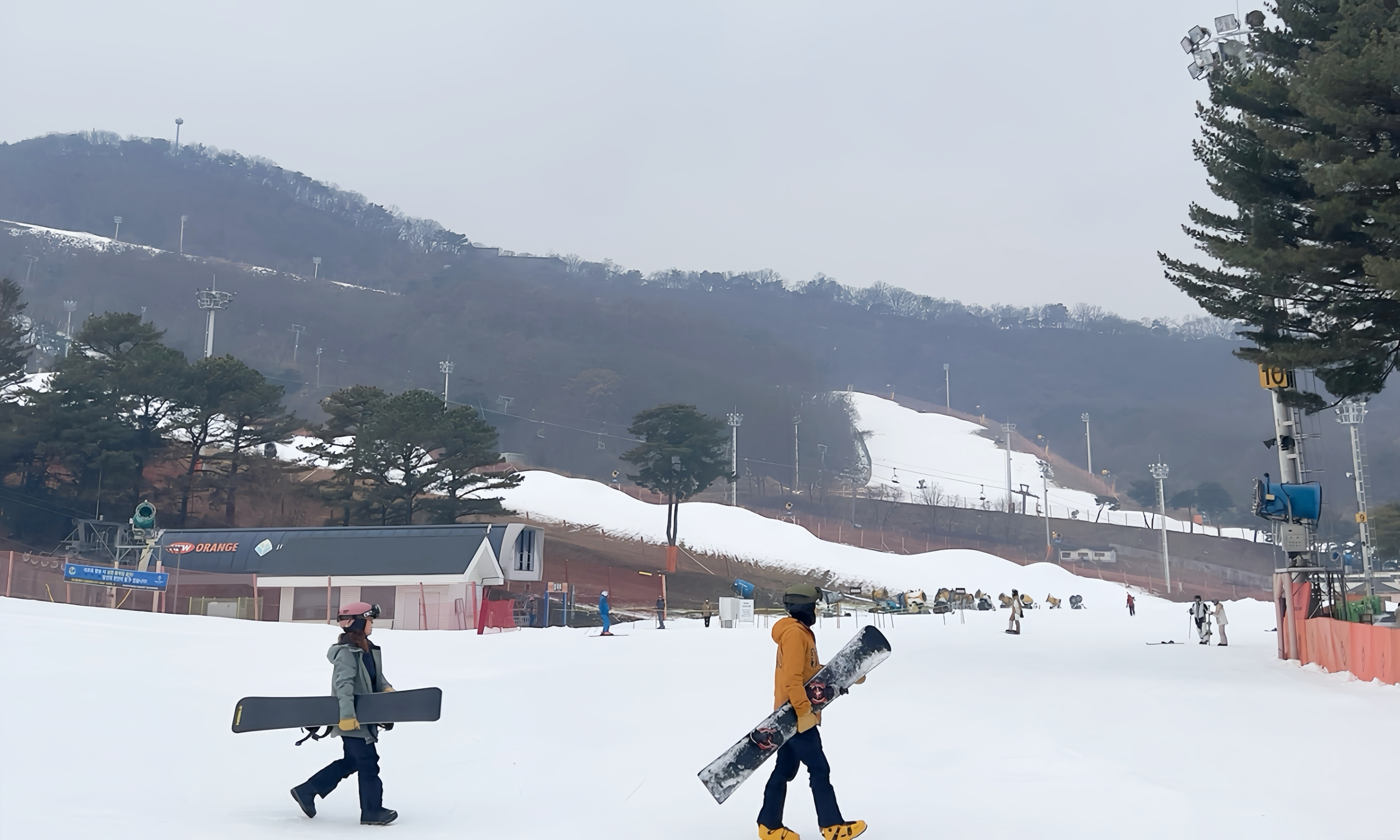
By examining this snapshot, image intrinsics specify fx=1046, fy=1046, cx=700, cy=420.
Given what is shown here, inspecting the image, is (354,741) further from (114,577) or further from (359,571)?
(359,571)

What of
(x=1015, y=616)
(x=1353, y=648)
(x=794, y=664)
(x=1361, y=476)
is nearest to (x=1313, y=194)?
(x=1353, y=648)

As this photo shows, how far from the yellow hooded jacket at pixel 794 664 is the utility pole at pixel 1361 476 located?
2388 cm

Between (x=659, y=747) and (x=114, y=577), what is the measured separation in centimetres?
2291

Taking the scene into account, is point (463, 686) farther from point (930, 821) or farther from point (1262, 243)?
point (1262, 243)

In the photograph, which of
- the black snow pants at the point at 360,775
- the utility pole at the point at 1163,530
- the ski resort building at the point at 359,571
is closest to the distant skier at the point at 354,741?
the black snow pants at the point at 360,775

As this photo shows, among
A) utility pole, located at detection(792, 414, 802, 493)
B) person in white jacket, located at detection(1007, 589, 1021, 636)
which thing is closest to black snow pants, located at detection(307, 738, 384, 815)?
person in white jacket, located at detection(1007, 589, 1021, 636)

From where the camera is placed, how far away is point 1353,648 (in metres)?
15.2

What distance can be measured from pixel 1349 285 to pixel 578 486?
74.5 metres

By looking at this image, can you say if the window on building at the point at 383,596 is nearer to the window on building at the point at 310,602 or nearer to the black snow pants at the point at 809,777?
the window on building at the point at 310,602

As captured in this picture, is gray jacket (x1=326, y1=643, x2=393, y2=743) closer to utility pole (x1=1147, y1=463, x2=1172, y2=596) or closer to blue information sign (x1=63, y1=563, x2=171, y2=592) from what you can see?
blue information sign (x1=63, y1=563, x2=171, y2=592)

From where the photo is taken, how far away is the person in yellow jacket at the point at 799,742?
6.26m

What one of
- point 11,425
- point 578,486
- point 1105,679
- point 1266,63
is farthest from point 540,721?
point 578,486

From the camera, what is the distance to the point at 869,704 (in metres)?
13.0

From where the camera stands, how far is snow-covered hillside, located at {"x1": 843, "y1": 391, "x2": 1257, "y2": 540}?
144 metres
